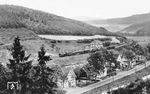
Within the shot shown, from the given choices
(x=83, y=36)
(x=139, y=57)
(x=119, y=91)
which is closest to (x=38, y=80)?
(x=119, y=91)

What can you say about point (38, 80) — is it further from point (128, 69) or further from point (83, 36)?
point (83, 36)

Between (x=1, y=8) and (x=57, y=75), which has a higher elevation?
(x=1, y=8)

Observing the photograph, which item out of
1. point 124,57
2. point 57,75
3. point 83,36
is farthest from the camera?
point 83,36

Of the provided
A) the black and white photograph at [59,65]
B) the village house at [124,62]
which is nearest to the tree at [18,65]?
the black and white photograph at [59,65]

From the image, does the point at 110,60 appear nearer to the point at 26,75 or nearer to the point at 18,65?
the point at 26,75

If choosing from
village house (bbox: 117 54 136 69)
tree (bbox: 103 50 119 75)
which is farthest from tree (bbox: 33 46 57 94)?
village house (bbox: 117 54 136 69)

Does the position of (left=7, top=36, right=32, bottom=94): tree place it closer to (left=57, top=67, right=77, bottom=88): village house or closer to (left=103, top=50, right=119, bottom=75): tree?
(left=57, top=67, right=77, bottom=88): village house

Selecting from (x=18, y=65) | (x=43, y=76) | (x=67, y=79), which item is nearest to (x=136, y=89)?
(x=67, y=79)
